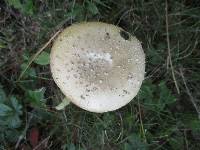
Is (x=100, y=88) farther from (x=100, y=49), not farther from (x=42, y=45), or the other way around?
(x=42, y=45)

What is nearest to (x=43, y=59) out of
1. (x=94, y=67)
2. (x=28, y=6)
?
(x=28, y=6)

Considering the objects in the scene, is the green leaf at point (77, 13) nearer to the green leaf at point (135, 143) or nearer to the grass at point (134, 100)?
the grass at point (134, 100)

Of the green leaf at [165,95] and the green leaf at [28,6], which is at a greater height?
the green leaf at [28,6]

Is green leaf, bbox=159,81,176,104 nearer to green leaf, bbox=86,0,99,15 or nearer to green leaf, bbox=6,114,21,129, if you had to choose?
green leaf, bbox=86,0,99,15

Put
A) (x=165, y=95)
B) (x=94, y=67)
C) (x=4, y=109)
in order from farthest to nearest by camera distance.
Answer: (x=165, y=95) → (x=4, y=109) → (x=94, y=67)

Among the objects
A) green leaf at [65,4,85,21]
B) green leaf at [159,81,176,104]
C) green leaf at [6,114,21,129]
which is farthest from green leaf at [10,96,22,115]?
green leaf at [159,81,176,104]

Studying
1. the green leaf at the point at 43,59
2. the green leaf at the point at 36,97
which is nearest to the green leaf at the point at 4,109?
the green leaf at the point at 36,97

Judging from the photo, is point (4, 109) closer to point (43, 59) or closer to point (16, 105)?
point (16, 105)
